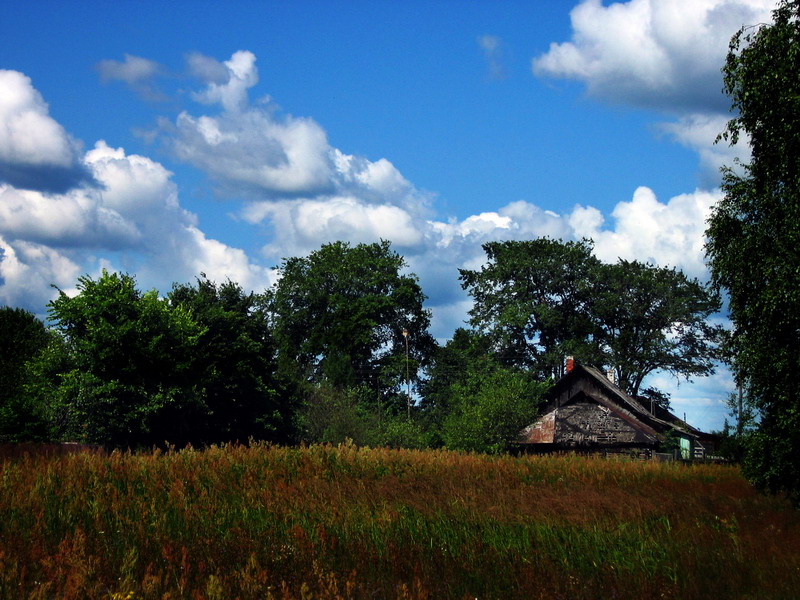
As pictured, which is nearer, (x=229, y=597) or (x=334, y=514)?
(x=229, y=597)

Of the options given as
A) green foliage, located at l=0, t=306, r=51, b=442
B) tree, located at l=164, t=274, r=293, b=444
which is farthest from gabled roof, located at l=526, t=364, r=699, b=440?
green foliage, located at l=0, t=306, r=51, b=442

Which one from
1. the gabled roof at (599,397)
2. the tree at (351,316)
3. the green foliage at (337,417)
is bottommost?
the green foliage at (337,417)

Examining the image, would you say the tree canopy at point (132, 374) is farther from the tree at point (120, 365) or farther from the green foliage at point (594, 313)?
the green foliage at point (594, 313)

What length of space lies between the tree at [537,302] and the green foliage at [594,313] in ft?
0.24

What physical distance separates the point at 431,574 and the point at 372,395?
54.8m

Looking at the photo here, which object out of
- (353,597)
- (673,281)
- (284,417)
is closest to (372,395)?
(284,417)

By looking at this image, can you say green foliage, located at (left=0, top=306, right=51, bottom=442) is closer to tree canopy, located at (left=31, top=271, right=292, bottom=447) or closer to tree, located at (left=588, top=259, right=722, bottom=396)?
tree canopy, located at (left=31, top=271, right=292, bottom=447)

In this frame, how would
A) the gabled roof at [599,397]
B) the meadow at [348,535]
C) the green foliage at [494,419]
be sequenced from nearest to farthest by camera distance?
the meadow at [348,535], the green foliage at [494,419], the gabled roof at [599,397]

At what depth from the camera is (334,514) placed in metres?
11.3

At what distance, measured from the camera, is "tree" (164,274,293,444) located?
44406mm

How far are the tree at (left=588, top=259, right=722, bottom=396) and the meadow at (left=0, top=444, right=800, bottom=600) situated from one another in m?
43.3

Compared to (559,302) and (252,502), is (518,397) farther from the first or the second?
(252,502)

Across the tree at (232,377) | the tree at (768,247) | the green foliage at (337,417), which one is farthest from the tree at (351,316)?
the tree at (768,247)

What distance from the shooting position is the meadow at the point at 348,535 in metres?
7.71
